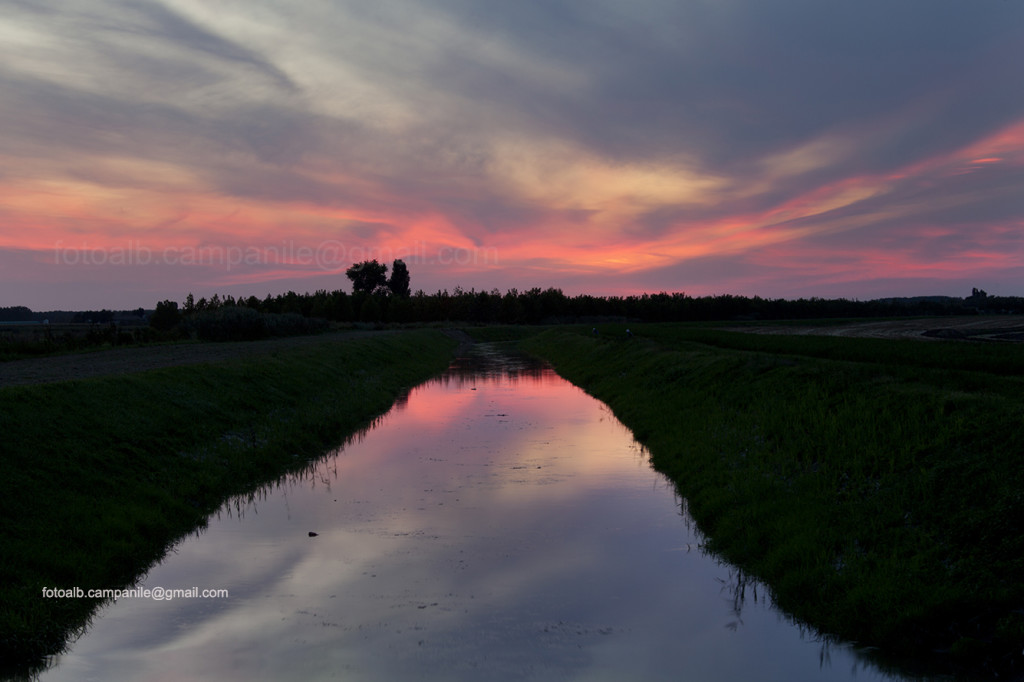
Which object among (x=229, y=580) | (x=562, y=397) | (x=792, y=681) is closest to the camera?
(x=792, y=681)

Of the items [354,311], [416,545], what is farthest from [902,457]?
[354,311]

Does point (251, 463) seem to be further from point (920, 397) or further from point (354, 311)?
point (354, 311)

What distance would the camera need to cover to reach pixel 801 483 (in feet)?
41.6

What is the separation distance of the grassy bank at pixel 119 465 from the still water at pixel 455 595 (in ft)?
1.99

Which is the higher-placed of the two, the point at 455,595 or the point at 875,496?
the point at 875,496

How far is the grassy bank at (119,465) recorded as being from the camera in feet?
29.7

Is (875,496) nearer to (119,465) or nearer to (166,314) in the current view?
(119,465)

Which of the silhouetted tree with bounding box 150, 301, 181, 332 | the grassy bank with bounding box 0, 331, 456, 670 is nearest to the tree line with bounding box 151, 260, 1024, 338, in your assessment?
the silhouetted tree with bounding box 150, 301, 181, 332

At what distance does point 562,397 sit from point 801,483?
21632 mm

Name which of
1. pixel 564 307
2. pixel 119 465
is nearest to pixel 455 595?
pixel 119 465

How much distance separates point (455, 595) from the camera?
31.8 feet

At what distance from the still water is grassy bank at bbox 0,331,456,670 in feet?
1.99

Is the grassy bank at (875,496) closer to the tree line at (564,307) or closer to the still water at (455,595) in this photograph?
the still water at (455,595)

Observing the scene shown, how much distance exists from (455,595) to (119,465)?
334 inches
